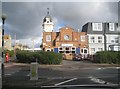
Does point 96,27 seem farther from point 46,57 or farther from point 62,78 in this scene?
point 62,78

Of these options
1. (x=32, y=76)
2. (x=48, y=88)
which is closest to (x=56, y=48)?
(x=32, y=76)

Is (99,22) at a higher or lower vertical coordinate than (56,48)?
higher

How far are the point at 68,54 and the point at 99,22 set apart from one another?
11.1m

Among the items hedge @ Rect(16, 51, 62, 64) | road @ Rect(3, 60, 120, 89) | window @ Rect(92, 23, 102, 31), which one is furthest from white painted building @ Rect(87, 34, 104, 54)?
road @ Rect(3, 60, 120, 89)

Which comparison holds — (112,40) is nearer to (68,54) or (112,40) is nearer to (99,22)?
(99,22)

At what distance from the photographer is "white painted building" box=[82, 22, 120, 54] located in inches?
2138

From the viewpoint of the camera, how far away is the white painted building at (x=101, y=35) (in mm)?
54312

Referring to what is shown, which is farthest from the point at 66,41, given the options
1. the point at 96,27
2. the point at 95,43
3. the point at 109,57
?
the point at 109,57

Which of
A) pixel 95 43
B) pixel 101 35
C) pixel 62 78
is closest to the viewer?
pixel 62 78

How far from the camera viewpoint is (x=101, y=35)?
55406 millimetres

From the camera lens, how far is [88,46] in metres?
53.7

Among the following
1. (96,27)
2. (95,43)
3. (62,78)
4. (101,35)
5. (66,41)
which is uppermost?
(96,27)

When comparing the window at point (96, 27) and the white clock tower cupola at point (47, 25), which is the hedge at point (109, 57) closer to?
the window at point (96, 27)

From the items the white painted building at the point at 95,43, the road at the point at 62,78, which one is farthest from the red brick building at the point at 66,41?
the road at the point at 62,78
